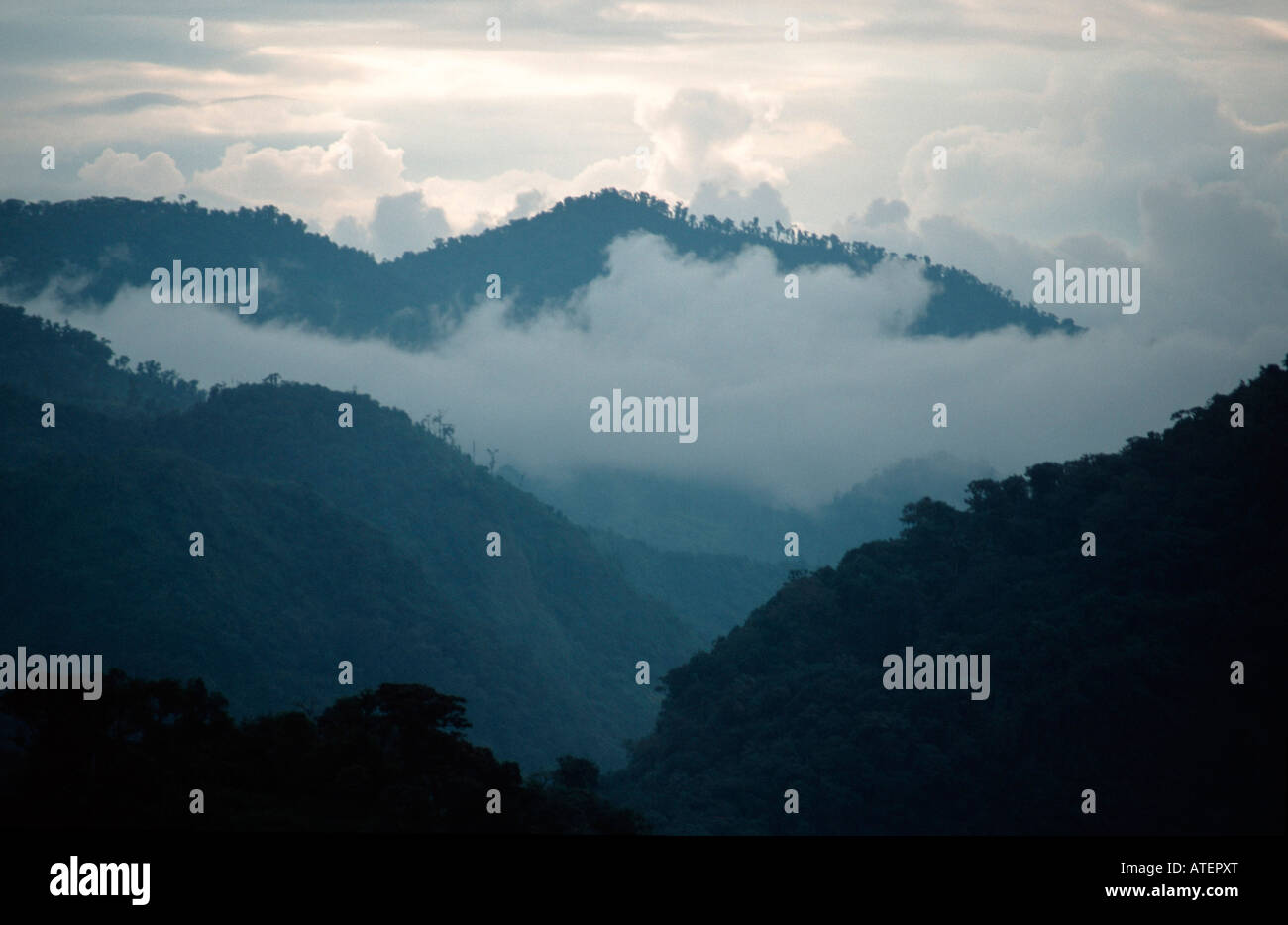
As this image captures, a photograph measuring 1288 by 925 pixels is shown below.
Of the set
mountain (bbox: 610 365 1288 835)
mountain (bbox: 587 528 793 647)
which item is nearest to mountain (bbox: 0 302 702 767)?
mountain (bbox: 587 528 793 647)

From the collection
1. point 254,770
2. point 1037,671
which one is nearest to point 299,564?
point 1037,671

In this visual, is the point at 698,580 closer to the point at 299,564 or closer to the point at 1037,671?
the point at 299,564

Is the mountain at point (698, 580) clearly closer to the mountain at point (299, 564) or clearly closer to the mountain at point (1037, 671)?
the mountain at point (299, 564)

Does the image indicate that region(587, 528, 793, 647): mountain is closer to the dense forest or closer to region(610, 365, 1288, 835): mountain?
region(610, 365, 1288, 835): mountain
